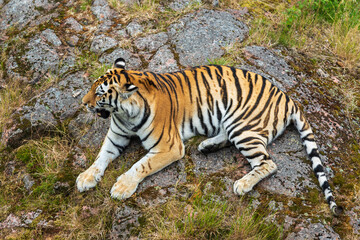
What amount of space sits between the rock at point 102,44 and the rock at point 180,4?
4.81 feet

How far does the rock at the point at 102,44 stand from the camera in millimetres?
5847

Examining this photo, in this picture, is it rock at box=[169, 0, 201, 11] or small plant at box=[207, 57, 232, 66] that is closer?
small plant at box=[207, 57, 232, 66]

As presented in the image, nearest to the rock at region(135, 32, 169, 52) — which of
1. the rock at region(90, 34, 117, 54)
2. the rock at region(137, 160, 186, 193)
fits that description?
the rock at region(90, 34, 117, 54)

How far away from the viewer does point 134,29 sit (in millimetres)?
6121

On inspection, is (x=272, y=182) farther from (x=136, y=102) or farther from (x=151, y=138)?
(x=136, y=102)

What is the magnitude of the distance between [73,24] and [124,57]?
156 centimetres

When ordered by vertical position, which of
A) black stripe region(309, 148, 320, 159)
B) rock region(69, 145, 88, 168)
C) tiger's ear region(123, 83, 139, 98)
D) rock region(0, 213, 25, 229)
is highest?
tiger's ear region(123, 83, 139, 98)

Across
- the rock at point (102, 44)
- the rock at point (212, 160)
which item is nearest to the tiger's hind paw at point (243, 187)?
the rock at point (212, 160)

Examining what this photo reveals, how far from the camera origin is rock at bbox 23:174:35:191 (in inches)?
163

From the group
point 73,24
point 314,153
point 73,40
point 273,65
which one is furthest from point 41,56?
point 314,153

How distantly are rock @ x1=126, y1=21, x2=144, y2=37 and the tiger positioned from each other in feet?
7.02

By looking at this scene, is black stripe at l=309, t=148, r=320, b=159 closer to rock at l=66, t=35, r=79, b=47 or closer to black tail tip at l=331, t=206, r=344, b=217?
black tail tip at l=331, t=206, r=344, b=217

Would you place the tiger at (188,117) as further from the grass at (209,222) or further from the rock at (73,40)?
the rock at (73,40)

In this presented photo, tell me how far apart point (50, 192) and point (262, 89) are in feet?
9.69
